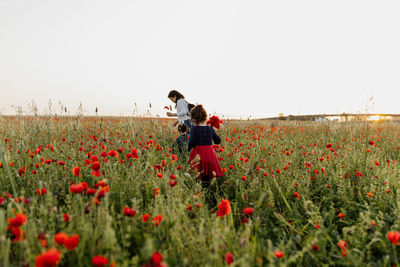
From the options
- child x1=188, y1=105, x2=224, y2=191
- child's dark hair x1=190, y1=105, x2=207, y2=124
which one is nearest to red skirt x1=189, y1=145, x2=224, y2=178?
child x1=188, y1=105, x2=224, y2=191

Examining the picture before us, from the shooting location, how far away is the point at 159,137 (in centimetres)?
525

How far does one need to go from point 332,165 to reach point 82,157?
3625mm

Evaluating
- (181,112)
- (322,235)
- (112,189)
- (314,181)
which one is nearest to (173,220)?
(112,189)

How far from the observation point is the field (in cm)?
133

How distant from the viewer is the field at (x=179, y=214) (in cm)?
133

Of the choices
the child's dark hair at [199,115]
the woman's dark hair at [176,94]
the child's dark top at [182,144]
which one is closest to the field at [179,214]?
the child's dark top at [182,144]

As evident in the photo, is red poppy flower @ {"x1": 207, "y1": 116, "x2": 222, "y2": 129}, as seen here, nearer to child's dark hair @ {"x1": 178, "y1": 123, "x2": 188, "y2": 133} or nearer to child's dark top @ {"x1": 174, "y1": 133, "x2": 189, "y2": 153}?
child's dark top @ {"x1": 174, "y1": 133, "x2": 189, "y2": 153}

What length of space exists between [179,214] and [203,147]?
1941mm

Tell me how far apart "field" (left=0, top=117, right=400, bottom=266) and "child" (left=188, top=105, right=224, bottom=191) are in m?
0.33

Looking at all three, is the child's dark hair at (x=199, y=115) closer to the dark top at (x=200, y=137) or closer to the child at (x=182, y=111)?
the dark top at (x=200, y=137)

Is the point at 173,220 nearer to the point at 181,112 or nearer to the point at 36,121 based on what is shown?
the point at 181,112

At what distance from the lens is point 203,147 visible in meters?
3.53

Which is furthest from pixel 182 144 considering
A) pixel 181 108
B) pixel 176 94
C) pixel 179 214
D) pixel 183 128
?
pixel 179 214

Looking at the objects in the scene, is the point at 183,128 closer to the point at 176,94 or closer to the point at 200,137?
the point at 176,94
